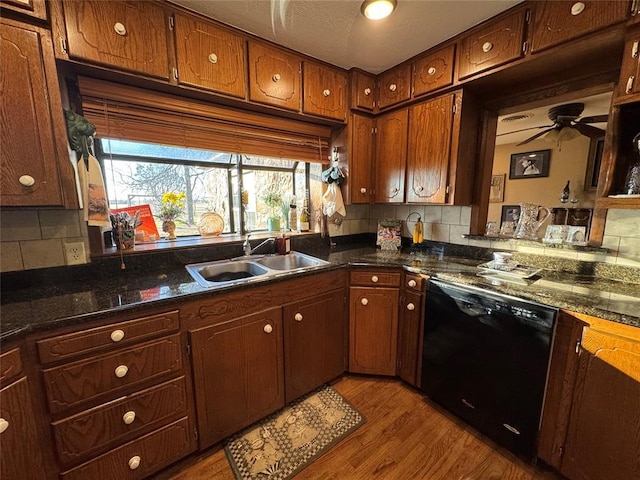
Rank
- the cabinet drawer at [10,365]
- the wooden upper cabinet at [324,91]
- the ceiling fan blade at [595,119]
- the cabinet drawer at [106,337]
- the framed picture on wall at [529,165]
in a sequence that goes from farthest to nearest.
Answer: the framed picture on wall at [529,165], the wooden upper cabinet at [324,91], the ceiling fan blade at [595,119], the cabinet drawer at [106,337], the cabinet drawer at [10,365]

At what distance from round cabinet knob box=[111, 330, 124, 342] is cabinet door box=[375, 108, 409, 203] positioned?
1961mm

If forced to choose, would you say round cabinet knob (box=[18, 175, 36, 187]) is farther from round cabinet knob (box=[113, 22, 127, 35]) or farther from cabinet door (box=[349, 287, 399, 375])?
cabinet door (box=[349, 287, 399, 375])

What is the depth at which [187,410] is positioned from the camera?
132 centimetres

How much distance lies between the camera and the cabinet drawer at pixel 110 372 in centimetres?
101

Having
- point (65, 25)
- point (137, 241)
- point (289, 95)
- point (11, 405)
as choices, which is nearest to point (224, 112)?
point (289, 95)

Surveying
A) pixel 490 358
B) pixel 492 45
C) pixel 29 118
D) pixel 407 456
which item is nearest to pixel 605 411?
pixel 490 358

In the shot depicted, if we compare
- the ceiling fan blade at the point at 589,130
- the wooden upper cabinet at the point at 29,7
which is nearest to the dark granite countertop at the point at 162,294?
the ceiling fan blade at the point at 589,130

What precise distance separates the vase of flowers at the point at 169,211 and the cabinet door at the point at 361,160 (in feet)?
4.45

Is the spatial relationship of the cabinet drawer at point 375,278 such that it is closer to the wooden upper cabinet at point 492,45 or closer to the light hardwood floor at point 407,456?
the light hardwood floor at point 407,456

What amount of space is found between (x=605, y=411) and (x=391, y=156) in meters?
1.88

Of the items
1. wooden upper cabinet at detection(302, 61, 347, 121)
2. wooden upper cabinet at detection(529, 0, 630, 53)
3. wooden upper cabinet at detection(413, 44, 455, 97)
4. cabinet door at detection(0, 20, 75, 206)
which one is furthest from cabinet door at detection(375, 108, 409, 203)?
cabinet door at detection(0, 20, 75, 206)

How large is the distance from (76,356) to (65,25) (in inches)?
56.4

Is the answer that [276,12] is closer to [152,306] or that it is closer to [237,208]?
[237,208]

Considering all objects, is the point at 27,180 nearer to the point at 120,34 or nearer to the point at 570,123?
the point at 120,34
